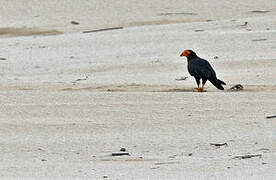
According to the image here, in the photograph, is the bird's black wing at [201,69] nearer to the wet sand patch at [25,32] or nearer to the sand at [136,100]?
the sand at [136,100]

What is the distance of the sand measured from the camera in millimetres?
7328

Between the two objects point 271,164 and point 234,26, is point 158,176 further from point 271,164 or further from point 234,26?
point 234,26

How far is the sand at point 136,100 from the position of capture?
7.33m

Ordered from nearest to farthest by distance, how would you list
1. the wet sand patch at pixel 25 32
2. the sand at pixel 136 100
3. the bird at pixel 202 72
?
the sand at pixel 136 100 → the bird at pixel 202 72 → the wet sand patch at pixel 25 32

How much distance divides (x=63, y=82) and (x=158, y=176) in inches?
222

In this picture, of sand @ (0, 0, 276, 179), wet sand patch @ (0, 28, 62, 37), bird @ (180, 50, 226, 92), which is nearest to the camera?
sand @ (0, 0, 276, 179)

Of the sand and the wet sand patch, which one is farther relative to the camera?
Result: the wet sand patch

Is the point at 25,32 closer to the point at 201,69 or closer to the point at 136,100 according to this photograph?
the point at 201,69

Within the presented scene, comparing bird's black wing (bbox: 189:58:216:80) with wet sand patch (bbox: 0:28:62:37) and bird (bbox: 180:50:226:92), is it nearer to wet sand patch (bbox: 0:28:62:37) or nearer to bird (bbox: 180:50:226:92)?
bird (bbox: 180:50:226:92)

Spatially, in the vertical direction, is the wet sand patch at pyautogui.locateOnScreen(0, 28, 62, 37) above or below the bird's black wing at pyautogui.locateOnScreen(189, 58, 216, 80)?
above

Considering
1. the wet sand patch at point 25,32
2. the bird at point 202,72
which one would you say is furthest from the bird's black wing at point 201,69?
the wet sand patch at point 25,32

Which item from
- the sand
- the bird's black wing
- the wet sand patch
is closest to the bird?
the bird's black wing

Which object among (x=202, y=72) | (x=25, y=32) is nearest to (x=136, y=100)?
(x=202, y=72)

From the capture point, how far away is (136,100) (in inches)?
398
